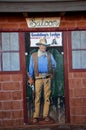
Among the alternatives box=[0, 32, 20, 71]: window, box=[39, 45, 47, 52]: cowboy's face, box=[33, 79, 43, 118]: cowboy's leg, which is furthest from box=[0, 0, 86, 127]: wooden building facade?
box=[39, 45, 47, 52]: cowboy's face

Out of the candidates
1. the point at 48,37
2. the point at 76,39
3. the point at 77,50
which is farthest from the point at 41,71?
the point at 76,39

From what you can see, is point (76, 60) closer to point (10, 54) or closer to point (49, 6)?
point (49, 6)

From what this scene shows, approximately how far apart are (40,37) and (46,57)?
0.53 metres

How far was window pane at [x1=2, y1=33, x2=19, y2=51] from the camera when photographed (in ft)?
34.6

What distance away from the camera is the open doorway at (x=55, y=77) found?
10.6 m

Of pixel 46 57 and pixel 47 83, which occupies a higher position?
pixel 46 57

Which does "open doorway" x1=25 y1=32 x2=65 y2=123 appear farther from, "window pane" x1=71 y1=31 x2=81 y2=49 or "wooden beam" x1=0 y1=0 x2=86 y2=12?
"wooden beam" x1=0 y1=0 x2=86 y2=12

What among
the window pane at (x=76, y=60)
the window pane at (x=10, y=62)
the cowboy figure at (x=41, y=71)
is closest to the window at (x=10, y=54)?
the window pane at (x=10, y=62)

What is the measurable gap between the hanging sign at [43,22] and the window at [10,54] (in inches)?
18.6

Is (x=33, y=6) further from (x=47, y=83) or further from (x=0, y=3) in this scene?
(x=47, y=83)

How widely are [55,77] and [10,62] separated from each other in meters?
1.21

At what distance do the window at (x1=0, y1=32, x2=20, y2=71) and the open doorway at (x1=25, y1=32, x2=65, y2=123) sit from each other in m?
0.25

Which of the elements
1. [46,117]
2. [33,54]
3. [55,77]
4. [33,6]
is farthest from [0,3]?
[46,117]

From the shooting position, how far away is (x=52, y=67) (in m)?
10.6
